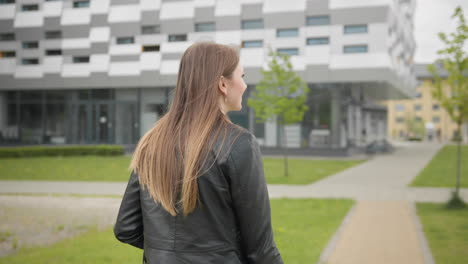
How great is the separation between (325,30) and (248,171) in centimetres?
2762

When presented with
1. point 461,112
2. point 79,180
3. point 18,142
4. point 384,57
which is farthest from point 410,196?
point 18,142

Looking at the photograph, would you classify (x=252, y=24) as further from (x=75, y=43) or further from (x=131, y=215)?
(x=131, y=215)

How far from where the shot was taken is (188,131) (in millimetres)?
1862

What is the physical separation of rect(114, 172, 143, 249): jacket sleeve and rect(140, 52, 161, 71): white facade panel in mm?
28548

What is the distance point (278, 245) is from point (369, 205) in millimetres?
4320

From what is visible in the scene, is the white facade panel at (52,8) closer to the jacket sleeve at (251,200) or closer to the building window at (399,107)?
the jacket sleeve at (251,200)

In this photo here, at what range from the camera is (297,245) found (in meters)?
6.49

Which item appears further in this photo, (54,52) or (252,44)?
(54,52)

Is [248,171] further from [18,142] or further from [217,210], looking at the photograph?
[18,142]

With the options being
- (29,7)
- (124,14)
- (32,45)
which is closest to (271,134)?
(124,14)

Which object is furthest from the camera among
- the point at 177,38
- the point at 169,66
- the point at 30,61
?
the point at 30,61

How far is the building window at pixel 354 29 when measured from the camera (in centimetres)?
2734

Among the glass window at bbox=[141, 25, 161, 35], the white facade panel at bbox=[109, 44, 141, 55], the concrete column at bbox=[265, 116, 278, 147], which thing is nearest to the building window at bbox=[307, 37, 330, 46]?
the concrete column at bbox=[265, 116, 278, 147]

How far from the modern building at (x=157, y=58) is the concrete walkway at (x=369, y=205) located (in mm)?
10966
